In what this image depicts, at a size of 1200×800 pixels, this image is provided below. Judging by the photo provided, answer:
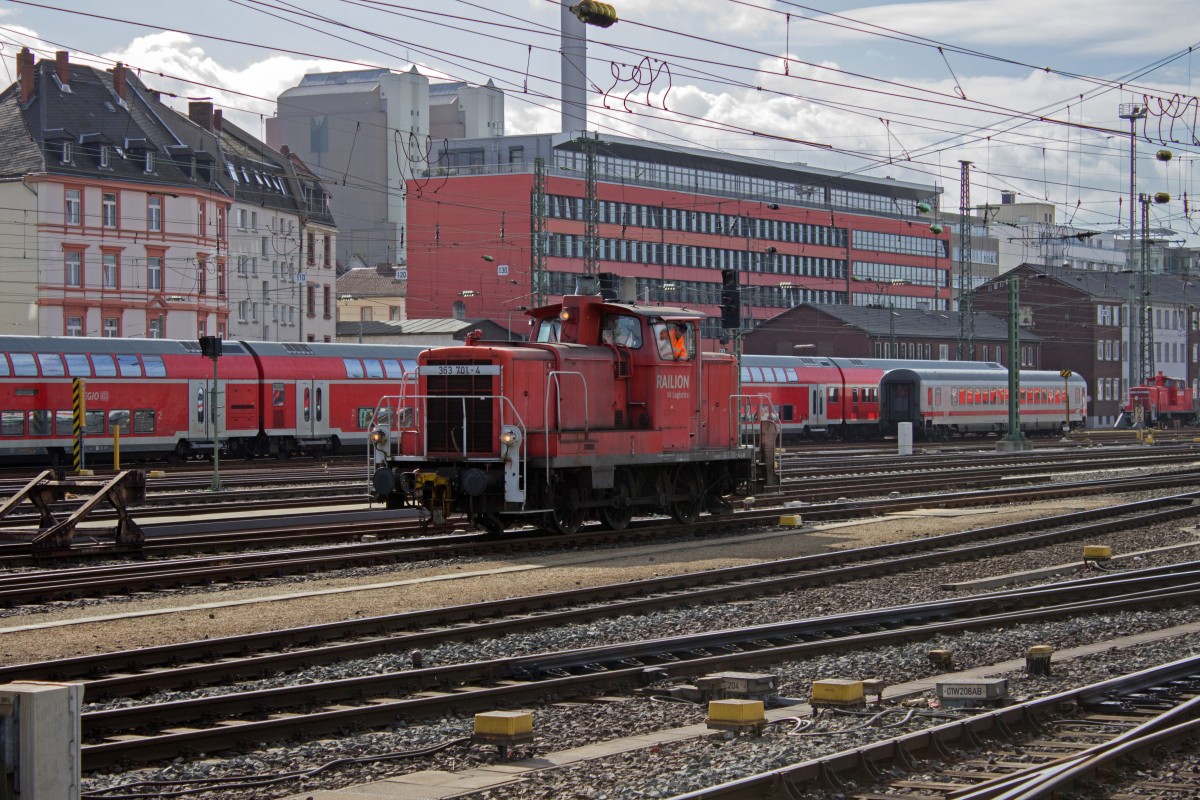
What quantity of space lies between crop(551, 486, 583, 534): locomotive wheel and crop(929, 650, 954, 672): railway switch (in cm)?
959

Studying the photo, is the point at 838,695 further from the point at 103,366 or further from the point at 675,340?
the point at 103,366

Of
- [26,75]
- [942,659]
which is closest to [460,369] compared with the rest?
[942,659]

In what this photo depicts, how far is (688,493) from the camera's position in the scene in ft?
73.9

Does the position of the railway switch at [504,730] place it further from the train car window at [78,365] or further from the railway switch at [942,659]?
the train car window at [78,365]

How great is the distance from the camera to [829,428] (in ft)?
199

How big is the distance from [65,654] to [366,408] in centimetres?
3269

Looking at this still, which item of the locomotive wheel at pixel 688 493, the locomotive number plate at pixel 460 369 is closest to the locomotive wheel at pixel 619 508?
the locomotive wheel at pixel 688 493

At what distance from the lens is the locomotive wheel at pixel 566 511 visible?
20344 mm

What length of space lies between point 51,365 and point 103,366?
1565 millimetres

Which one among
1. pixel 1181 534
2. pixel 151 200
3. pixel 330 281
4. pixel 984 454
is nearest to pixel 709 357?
pixel 1181 534

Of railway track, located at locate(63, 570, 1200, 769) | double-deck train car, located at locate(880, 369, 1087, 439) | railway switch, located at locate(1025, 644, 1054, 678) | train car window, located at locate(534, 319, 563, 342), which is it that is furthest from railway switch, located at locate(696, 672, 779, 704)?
double-deck train car, located at locate(880, 369, 1087, 439)

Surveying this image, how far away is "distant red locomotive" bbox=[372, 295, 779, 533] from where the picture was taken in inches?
757

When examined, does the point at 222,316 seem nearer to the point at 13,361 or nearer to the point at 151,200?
the point at 151,200

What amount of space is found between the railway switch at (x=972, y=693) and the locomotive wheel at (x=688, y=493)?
1276 cm
